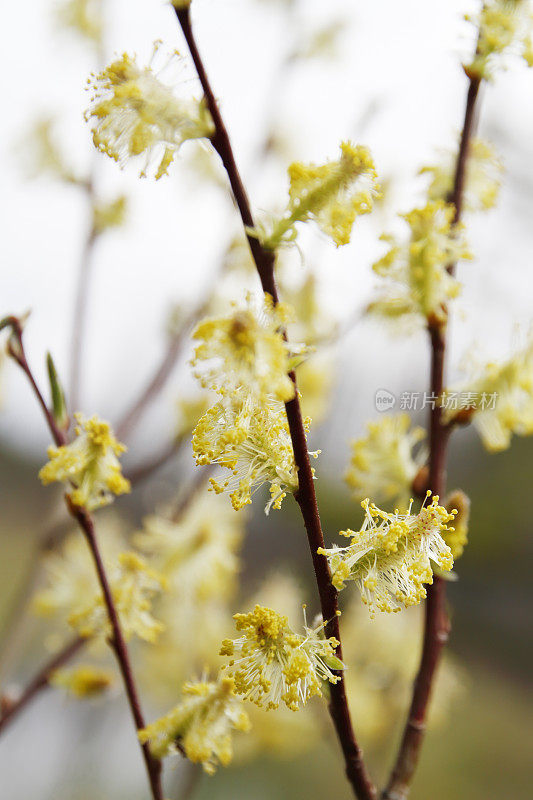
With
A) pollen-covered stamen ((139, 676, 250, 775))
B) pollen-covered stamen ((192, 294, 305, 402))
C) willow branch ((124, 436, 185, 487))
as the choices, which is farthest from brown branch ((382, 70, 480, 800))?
willow branch ((124, 436, 185, 487))

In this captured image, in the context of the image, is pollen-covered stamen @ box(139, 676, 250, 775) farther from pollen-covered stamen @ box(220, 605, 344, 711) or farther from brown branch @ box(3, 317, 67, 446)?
brown branch @ box(3, 317, 67, 446)

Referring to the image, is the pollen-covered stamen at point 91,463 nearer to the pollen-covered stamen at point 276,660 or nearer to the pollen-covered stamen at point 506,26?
the pollen-covered stamen at point 276,660

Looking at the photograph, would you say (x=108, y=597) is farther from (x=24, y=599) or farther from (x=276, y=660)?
(x=24, y=599)

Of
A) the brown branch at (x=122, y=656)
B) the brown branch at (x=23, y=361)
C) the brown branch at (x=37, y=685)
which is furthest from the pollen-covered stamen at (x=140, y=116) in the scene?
the brown branch at (x=37, y=685)

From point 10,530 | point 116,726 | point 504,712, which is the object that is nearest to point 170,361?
point 116,726

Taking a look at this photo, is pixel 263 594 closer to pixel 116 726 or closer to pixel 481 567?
pixel 116 726

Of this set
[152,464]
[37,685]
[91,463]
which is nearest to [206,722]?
[91,463]
